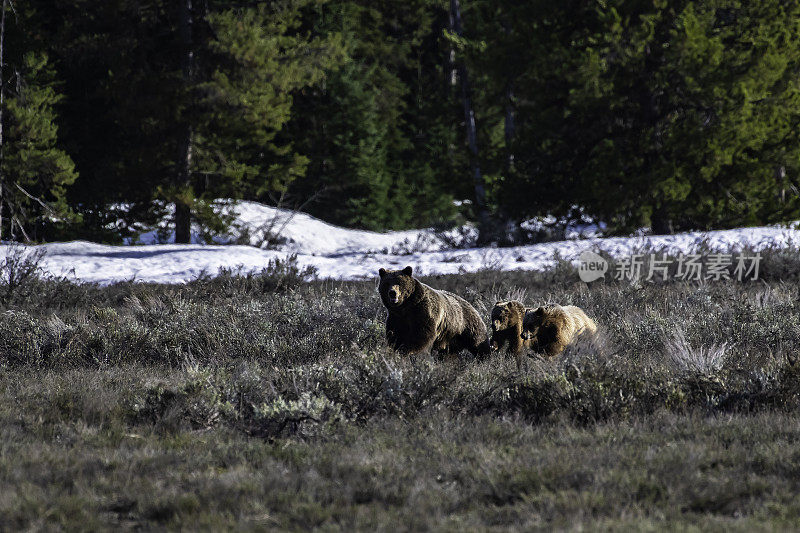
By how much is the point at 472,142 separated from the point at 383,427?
19.7 m

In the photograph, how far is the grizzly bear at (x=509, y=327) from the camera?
6359 millimetres

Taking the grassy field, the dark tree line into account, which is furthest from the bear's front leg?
the dark tree line

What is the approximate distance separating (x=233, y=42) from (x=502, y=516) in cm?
1577

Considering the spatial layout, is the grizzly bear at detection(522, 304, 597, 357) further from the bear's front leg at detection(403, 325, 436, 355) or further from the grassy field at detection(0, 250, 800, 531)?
the bear's front leg at detection(403, 325, 436, 355)

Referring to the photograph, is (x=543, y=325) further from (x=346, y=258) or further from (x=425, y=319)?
(x=346, y=258)

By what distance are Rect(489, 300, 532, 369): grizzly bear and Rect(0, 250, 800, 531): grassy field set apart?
0.67 ft

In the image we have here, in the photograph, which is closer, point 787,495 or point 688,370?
point 787,495

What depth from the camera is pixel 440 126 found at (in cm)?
→ 3284

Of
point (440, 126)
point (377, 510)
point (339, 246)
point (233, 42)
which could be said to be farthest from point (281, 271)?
point (440, 126)

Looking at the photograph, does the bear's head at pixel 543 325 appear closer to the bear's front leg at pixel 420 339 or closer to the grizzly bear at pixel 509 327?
the grizzly bear at pixel 509 327

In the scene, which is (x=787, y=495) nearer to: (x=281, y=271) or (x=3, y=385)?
(x=3, y=385)

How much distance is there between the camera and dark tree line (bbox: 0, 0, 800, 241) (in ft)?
55.2

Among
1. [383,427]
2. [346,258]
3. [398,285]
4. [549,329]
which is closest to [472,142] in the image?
[346,258]

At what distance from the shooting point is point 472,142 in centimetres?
2397
